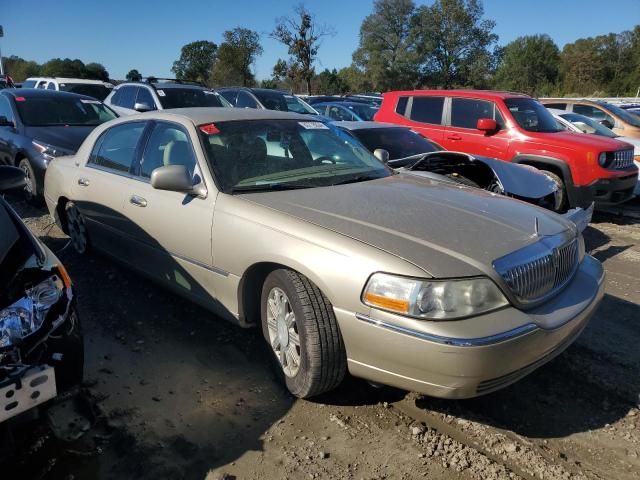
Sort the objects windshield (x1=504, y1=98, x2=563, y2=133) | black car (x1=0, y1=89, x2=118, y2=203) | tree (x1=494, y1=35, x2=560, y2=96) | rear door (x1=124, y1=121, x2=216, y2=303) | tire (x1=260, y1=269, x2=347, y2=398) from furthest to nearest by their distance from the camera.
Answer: tree (x1=494, y1=35, x2=560, y2=96) < windshield (x1=504, y1=98, x2=563, y2=133) < black car (x1=0, y1=89, x2=118, y2=203) < rear door (x1=124, y1=121, x2=216, y2=303) < tire (x1=260, y1=269, x2=347, y2=398)

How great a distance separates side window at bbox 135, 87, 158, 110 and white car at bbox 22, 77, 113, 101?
10.5ft

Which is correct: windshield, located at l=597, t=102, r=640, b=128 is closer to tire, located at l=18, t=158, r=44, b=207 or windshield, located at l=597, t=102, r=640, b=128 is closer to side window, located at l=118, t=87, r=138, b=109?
side window, located at l=118, t=87, r=138, b=109

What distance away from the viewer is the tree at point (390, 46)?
5144cm

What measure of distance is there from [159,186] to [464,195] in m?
2.01

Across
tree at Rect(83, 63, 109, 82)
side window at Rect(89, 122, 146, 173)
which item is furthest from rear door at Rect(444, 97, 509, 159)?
tree at Rect(83, 63, 109, 82)

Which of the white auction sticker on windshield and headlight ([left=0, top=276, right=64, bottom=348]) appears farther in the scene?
the white auction sticker on windshield

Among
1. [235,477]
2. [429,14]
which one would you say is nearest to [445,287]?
[235,477]

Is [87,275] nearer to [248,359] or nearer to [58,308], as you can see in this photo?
[248,359]

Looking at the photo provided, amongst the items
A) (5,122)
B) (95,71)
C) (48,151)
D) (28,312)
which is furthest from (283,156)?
(95,71)

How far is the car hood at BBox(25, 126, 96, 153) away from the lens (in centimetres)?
710

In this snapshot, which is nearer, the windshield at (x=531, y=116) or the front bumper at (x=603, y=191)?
the front bumper at (x=603, y=191)

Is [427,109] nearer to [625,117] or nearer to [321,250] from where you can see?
[625,117]

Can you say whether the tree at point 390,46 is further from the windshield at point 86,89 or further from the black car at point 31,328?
the black car at point 31,328

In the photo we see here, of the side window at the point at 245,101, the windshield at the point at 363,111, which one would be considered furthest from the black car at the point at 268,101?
the windshield at the point at 363,111
